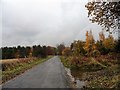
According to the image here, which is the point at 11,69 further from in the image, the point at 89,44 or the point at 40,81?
the point at 89,44

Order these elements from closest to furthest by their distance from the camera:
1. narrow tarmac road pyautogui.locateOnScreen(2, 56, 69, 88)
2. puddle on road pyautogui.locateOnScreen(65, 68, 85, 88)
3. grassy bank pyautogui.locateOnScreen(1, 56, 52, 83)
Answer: narrow tarmac road pyautogui.locateOnScreen(2, 56, 69, 88) → puddle on road pyautogui.locateOnScreen(65, 68, 85, 88) → grassy bank pyautogui.locateOnScreen(1, 56, 52, 83)

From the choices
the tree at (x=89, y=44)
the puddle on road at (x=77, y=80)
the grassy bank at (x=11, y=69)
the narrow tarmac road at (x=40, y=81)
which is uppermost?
the tree at (x=89, y=44)

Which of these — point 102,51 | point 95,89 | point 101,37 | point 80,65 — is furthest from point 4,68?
point 101,37

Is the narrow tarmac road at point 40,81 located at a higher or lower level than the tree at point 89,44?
lower

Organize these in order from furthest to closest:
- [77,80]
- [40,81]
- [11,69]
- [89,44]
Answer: [89,44] < [11,69] < [77,80] < [40,81]

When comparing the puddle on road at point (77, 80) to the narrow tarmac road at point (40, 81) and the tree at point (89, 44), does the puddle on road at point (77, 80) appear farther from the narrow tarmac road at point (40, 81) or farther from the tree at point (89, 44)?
the tree at point (89, 44)

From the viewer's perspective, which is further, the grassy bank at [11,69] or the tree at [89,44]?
the tree at [89,44]

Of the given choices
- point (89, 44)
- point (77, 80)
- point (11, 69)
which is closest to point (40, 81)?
point (77, 80)

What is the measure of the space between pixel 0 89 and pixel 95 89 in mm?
6472

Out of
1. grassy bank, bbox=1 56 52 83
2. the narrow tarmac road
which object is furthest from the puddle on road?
grassy bank, bbox=1 56 52 83

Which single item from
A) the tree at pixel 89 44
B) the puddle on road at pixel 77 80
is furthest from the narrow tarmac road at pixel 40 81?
the tree at pixel 89 44

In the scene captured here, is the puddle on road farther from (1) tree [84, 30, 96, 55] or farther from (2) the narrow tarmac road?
(1) tree [84, 30, 96, 55]

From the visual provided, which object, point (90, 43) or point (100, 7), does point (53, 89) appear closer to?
point (100, 7)

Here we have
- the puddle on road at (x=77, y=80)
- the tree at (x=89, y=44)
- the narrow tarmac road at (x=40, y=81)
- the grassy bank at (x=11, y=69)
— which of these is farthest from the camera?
the tree at (x=89, y=44)
